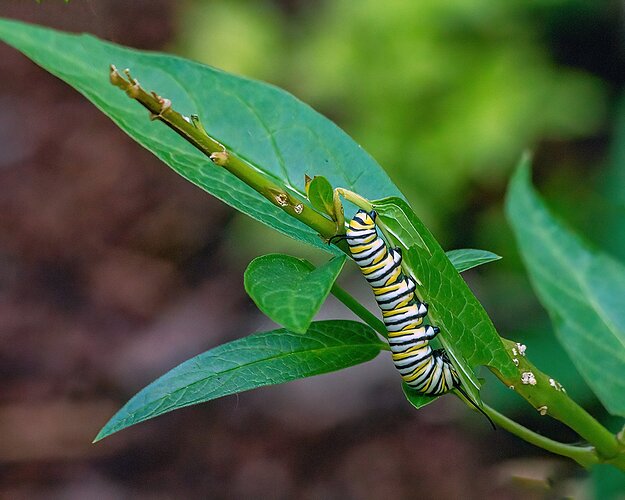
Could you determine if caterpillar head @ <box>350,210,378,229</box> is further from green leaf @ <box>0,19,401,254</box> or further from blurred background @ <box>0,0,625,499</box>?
blurred background @ <box>0,0,625,499</box>

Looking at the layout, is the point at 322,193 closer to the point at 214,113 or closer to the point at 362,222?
the point at 362,222

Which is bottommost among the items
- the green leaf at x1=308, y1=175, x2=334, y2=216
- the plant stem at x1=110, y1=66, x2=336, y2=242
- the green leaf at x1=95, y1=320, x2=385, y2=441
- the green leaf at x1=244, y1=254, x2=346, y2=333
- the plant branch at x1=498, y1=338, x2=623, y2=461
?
the green leaf at x1=95, y1=320, x2=385, y2=441

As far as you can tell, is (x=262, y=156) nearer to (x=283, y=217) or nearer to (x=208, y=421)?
(x=283, y=217)

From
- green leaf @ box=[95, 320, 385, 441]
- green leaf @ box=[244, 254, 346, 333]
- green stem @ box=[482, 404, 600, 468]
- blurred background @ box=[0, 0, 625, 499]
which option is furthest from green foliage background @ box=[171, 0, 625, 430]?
green leaf @ box=[244, 254, 346, 333]

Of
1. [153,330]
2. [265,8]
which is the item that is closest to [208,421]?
[153,330]

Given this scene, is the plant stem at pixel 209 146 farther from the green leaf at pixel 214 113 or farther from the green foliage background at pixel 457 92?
the green foliage background at pixel 457 92

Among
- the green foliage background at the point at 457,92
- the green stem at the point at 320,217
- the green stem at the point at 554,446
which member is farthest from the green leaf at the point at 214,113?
the green foliage background at the point at 457,92
